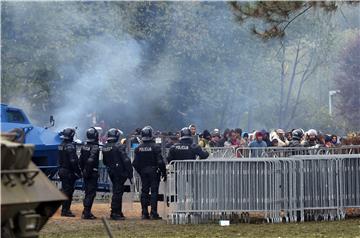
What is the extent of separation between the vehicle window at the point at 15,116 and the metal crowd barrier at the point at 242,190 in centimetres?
539

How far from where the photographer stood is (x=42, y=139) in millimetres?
22922

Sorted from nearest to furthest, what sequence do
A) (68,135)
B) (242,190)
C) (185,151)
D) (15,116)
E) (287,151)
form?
(242,190) < (185,151) < (68,135) < (287,151) < (15,116)

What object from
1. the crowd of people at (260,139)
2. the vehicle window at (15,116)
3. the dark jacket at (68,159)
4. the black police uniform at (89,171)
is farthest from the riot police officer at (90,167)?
the crowd of people at (260,139)

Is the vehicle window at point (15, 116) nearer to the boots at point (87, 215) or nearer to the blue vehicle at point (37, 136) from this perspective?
the blue vehicle at point (37, 136)

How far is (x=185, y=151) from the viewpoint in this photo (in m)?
20.2

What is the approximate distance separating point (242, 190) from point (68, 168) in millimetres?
3793

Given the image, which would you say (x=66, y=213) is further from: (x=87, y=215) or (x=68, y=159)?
(x=68, y=159)

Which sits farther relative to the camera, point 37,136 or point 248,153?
point 248,153

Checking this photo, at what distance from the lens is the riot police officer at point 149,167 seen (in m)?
20.5

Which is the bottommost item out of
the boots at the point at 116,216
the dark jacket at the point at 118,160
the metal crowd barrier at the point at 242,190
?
the boots at the point at 116,216

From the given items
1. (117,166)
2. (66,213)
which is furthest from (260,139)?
(66,213)

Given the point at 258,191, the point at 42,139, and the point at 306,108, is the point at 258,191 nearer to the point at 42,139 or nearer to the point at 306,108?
the point at 42,139

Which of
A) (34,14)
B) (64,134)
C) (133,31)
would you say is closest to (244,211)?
(64,134)

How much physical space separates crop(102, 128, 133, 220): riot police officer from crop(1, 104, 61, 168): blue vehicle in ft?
7.23
